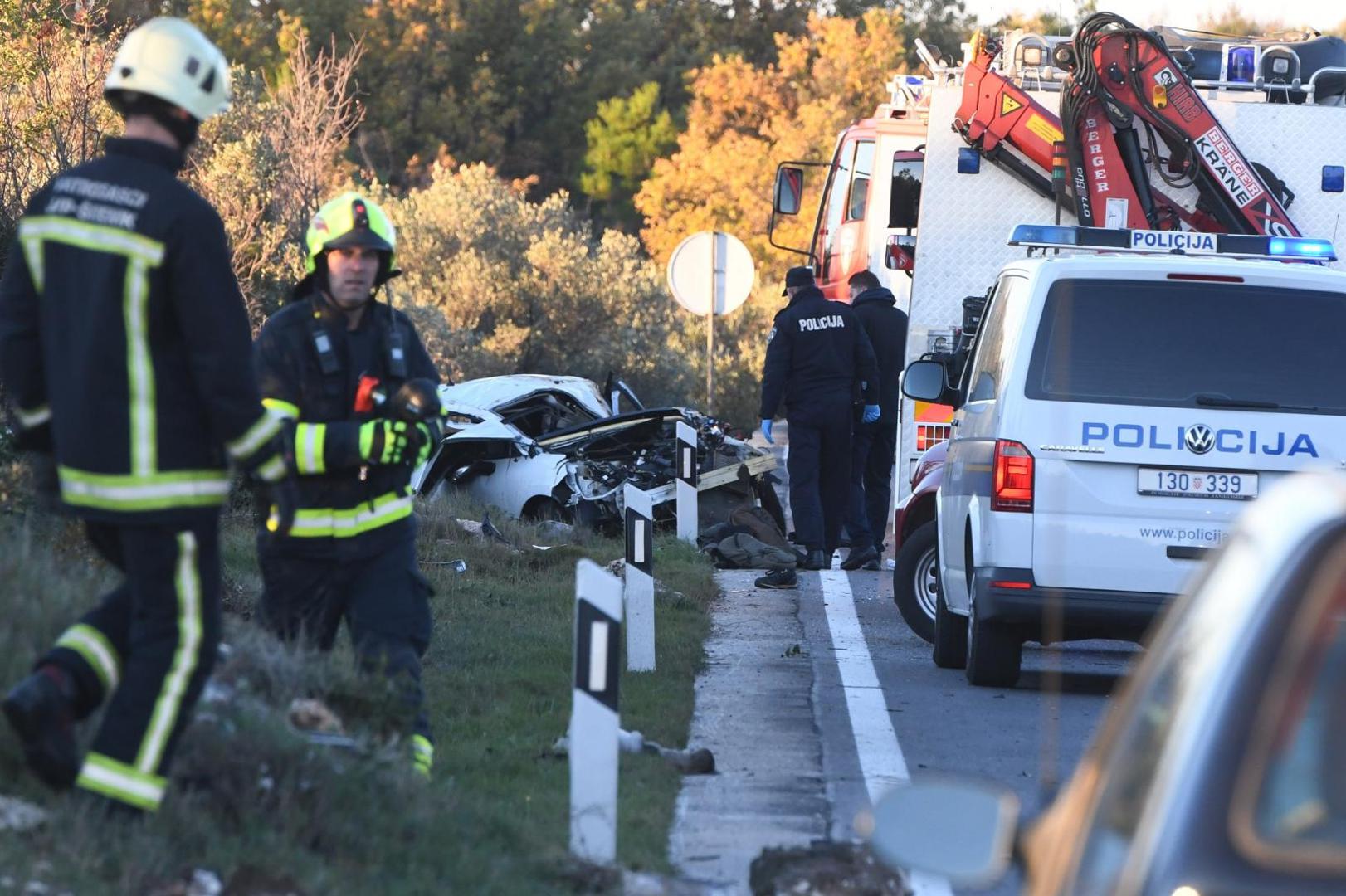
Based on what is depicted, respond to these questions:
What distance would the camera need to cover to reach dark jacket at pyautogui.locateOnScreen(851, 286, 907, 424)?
15523mm

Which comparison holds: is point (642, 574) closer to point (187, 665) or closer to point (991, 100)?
point (187, 665)

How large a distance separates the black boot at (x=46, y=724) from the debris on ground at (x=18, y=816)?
0.10m

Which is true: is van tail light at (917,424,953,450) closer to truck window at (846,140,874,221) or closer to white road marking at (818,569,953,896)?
white road marking at (818,569,953,896)

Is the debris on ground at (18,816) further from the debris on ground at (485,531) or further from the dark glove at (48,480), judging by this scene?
the debris on ground at (485,531)

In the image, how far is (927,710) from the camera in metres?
8.57

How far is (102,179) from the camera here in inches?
188

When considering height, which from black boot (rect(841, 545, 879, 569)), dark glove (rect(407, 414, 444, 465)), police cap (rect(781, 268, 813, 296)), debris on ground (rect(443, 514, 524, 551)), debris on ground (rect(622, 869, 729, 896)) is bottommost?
black boot (rect(841, 545, 879, 569))

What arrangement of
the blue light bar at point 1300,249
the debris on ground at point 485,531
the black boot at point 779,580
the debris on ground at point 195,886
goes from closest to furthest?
1. the debris on ground at point 195,886
2. the blue light bar at point 1300,249
3. the black boot at point 779,580
4. the debris on ground at point 485,531

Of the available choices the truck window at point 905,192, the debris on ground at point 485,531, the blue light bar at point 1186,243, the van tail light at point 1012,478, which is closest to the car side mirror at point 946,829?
the van tail light at point 1012,478

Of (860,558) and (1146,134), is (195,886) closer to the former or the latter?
(860,558)

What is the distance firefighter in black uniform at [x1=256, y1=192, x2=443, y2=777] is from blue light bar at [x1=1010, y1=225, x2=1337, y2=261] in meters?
3.93

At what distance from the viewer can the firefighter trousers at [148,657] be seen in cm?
471

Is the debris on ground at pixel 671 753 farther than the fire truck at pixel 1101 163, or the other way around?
the fire truck at pixel 1101 163

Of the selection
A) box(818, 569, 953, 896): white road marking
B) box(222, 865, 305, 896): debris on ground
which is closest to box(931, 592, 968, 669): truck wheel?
box(818, 569, 953, 896): white road marking
